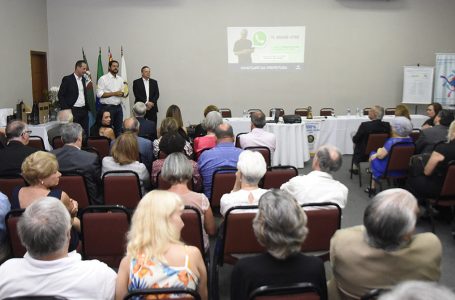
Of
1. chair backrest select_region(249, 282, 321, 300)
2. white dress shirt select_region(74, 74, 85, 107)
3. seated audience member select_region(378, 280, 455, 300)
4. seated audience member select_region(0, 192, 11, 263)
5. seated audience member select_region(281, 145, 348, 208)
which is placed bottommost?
seated audience member select_region(0, 192, 11, 263)

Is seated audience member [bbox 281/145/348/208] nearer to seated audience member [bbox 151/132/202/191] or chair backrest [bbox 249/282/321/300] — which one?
seated audience member [bbox 151/132/202/191]

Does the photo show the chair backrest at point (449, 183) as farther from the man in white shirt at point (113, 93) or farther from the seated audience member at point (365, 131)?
the man in white shirt at point (113, 93)

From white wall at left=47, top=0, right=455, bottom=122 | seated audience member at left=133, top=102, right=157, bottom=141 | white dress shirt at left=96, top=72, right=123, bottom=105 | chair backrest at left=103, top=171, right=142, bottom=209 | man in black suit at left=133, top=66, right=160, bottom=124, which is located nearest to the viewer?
chair backrest at left=103, top=171, right=142, bottom=209

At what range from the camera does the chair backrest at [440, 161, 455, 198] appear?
13.4 ft

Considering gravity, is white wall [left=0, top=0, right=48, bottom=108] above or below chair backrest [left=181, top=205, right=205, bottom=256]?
above

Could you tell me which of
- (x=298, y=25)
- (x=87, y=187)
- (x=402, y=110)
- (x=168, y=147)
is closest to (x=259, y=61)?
(x=298, y=25)

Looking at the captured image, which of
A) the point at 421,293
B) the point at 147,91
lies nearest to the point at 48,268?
the point at 421,293

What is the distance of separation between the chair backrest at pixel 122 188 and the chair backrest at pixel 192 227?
1.11 metres

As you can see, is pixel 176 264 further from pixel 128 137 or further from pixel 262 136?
pixel 262 136

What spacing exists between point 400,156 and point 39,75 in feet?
25.0

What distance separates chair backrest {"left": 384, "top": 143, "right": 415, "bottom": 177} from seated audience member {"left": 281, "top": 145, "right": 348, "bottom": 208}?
216 centimetres

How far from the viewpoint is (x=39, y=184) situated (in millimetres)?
3061

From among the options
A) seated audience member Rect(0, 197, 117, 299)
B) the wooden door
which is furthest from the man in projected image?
seated audience member Rect(0, 197, 117, 299)

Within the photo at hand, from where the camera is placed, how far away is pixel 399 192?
2.03 meters
